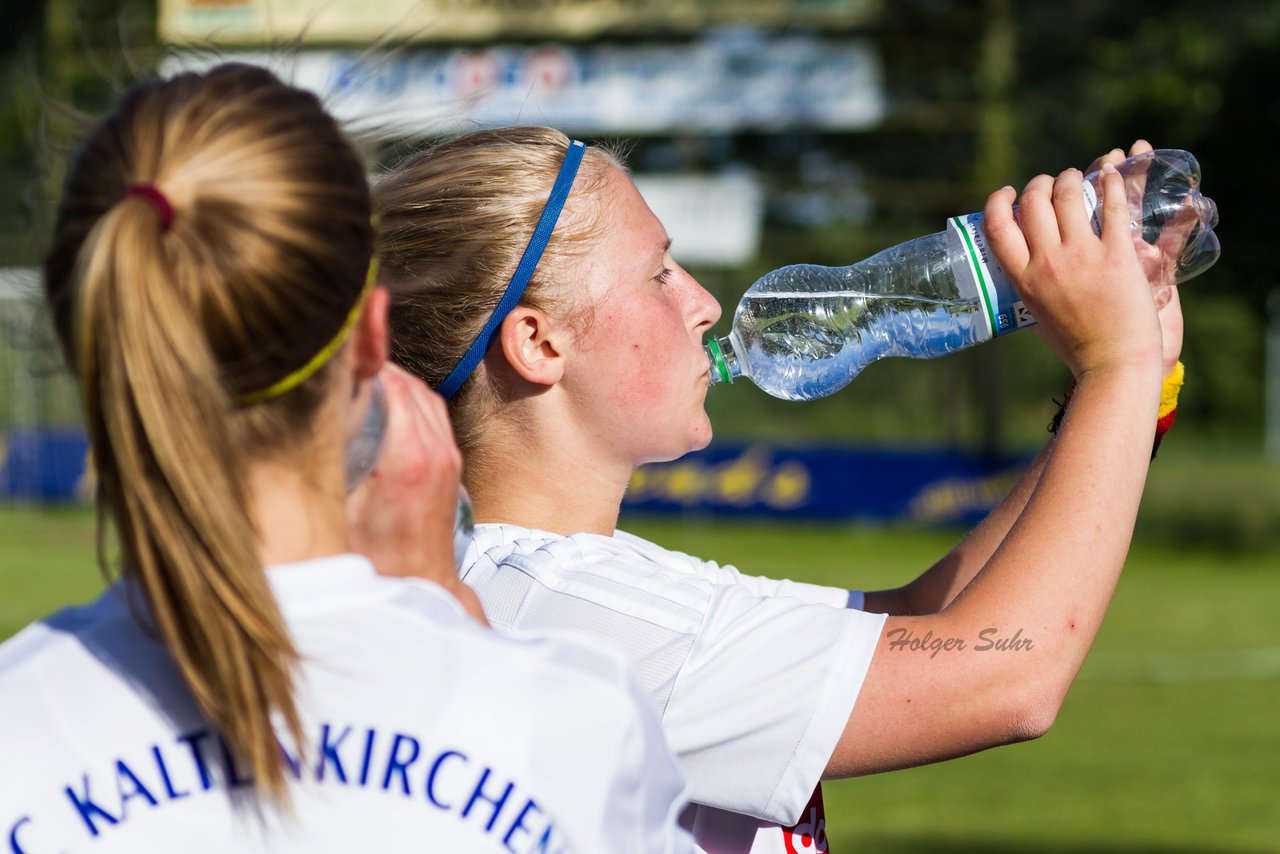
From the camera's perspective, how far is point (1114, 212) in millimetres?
1981

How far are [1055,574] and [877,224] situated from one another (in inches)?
1067

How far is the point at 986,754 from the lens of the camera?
9.30m

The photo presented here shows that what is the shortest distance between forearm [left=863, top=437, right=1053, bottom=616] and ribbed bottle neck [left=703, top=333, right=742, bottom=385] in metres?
0.47

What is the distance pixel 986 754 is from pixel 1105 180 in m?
7.80

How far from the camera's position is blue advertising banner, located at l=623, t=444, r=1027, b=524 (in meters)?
20.2

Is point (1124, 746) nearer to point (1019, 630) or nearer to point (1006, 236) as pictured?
point (1006, 236)

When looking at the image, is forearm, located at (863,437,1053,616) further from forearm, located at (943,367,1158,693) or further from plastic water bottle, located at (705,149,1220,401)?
forearm, located at (943,367,1158,693)

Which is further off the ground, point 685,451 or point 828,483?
point 685,451

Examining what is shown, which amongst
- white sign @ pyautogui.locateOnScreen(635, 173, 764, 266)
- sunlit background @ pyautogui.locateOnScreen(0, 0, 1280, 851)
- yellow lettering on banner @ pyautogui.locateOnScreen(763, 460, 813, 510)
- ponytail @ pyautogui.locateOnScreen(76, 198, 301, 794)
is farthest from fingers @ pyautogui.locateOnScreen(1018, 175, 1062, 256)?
white sign @ pyautogui.locateOnScreen(635, 173, 764, 266)

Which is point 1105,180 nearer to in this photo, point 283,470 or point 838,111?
point 283,470

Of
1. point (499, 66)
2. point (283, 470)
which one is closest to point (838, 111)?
point (499, 66)

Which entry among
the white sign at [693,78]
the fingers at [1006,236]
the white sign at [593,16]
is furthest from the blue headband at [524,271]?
the white sign at [593,16]

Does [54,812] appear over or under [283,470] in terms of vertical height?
under

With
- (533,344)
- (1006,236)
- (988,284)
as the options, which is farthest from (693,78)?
(1006,236)
